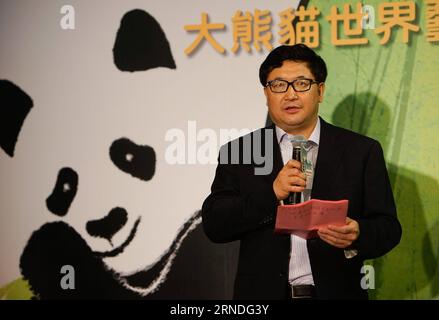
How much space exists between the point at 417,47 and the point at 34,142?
2263 mm

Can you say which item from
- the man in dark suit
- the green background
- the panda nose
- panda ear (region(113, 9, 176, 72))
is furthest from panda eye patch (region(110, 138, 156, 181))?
the green background

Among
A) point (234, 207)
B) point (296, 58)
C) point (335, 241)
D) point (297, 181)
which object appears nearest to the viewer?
point (297, 181)

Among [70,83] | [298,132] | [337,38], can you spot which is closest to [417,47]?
[337,38]

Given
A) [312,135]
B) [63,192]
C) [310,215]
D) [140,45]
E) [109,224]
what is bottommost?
[109,224]

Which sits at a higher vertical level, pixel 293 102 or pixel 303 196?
pixel 293 102

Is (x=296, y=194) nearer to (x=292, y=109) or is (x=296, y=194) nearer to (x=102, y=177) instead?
(x=292, y=109)

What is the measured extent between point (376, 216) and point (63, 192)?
1.97 m

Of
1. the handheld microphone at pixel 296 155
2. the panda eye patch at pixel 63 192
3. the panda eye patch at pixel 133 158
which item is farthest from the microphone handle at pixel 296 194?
the panda eye patch at pixel 63 192

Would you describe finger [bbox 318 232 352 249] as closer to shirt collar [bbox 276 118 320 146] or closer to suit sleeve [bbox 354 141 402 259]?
suit sleeve [bbox 354 141 402 259]

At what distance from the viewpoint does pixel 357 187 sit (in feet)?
7.18

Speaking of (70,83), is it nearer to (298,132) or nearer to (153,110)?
(153,110)

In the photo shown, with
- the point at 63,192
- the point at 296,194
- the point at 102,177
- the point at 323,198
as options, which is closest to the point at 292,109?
the point at 323,198

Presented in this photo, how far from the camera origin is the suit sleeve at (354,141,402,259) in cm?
205

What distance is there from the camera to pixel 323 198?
7.23 ft
